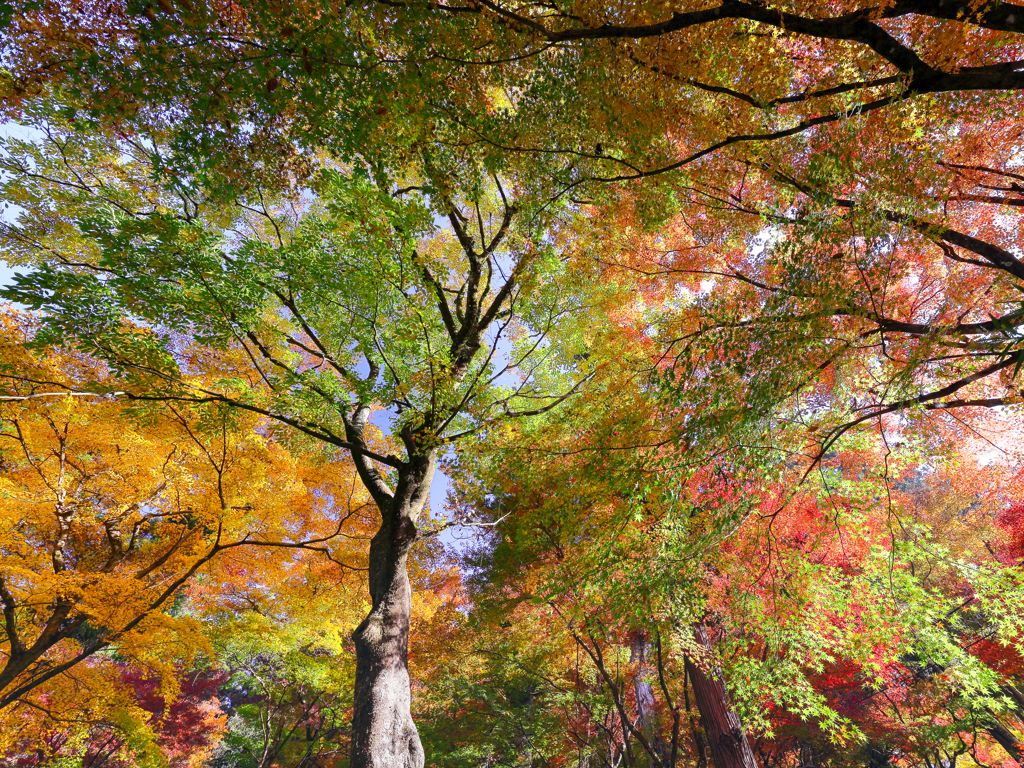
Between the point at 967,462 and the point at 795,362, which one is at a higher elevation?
the point at 967,462

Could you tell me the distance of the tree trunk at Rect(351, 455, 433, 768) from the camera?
11.8 ft

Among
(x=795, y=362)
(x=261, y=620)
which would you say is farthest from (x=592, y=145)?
(x=261, y=620)

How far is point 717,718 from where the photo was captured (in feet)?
21.3

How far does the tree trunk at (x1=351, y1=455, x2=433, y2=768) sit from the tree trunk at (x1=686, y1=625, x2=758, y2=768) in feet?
15.4

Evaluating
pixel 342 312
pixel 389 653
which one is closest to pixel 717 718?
pixel 389 653

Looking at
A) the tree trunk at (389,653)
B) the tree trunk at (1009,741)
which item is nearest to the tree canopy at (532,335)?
the tree trunk at (389,653)

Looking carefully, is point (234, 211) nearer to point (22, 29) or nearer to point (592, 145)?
point (22, 29)

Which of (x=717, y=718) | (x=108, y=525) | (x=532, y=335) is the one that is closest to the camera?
(x=717, y=718)

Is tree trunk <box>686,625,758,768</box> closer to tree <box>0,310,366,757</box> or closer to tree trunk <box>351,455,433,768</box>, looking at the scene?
tree trunk <box>351,455,433,768</box>

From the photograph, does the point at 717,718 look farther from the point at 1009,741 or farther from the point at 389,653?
the point at 1009,741

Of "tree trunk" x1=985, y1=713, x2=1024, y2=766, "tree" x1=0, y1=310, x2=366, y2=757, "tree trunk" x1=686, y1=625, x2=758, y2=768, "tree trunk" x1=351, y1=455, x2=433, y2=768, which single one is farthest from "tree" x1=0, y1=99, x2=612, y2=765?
"tree trunk" x1=985, y1=713, x2=1024, y2=766

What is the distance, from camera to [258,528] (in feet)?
24.7

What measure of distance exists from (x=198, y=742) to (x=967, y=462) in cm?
2639

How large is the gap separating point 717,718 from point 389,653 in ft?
19.6
